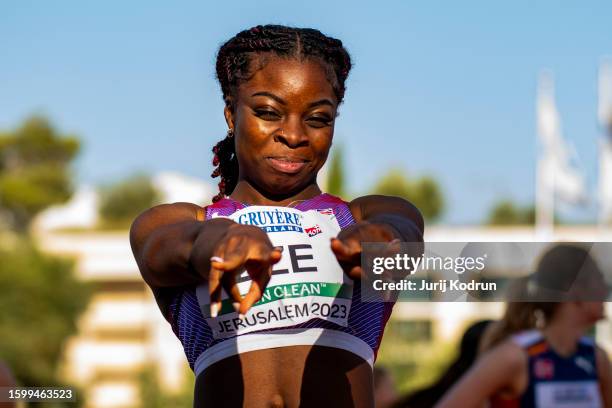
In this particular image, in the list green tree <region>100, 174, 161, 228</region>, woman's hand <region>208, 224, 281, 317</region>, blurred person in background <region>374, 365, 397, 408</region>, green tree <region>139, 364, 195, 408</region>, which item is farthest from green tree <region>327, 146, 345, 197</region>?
woman's hand <region>208, 224, 281, 317</region>

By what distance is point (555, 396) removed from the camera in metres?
6.70

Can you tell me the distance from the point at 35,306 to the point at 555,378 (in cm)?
5262

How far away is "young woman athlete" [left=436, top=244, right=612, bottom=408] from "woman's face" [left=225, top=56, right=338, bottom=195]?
283 centimetres

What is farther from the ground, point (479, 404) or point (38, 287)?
point (38, 287)

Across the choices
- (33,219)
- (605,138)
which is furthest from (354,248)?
(33,219)

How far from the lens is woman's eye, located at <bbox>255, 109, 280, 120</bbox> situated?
3656mm

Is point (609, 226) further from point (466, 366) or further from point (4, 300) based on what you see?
point (466, 366)

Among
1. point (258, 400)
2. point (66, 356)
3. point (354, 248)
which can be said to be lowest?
point (258, 400)

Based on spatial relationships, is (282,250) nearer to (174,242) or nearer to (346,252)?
(174,242)

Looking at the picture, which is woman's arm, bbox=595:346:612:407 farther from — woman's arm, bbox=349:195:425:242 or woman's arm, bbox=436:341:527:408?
woman's arm, bbox=349:195:425:242

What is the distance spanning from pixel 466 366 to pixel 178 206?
4.42m

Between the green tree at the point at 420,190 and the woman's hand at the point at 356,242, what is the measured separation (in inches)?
3568

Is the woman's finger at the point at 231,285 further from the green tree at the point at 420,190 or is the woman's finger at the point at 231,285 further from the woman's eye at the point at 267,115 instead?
the green tree at the point at 420,190

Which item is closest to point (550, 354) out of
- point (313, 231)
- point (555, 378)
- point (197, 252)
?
point (555, 378)
